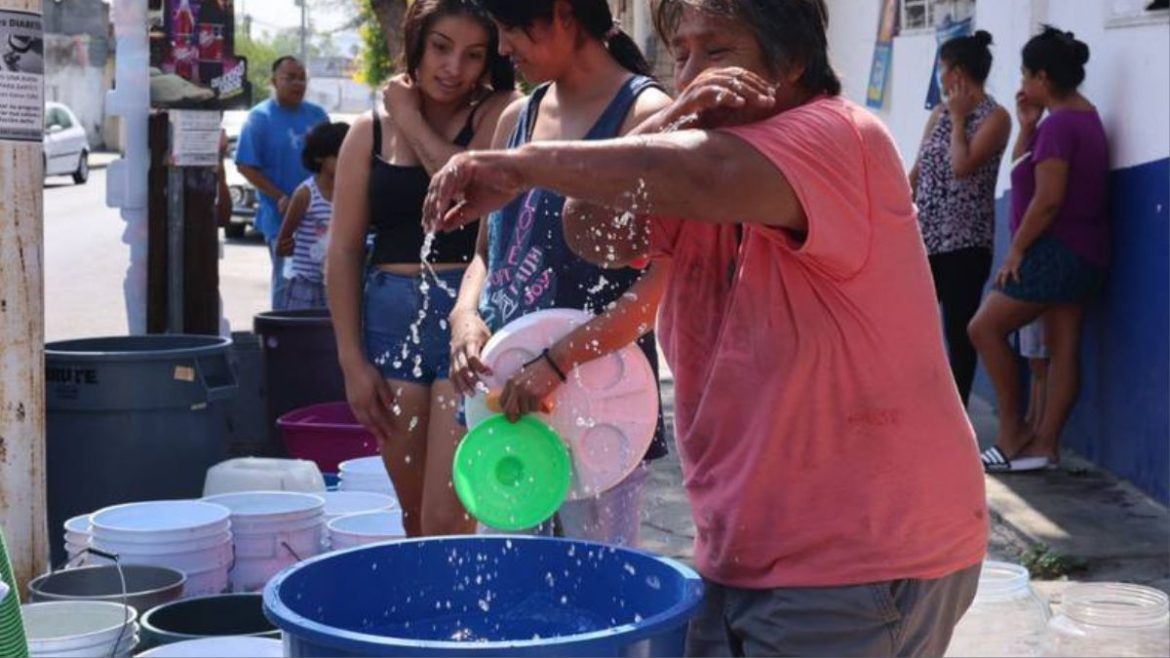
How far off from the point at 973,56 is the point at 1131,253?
138cm

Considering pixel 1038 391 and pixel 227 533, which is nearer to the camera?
pixel 227 533

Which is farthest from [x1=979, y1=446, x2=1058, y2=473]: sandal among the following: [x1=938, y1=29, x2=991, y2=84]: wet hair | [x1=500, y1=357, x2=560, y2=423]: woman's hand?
[x1=500, y1=357, x2=560, y2=423]: woman's hand

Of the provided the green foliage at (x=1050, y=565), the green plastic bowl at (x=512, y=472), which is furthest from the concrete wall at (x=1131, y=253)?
the green plastic bowl at (x=512, y=472)

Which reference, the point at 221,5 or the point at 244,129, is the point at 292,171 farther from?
the point at 221,5

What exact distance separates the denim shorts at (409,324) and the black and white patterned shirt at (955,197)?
4251mm

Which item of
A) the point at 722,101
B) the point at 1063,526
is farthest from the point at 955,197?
the point at 722,101

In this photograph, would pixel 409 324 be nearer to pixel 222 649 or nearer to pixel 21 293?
pixel 222 649

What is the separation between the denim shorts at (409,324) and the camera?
4.29 meters

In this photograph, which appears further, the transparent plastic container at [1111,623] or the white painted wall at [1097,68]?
the white painted wall at [1097,68]

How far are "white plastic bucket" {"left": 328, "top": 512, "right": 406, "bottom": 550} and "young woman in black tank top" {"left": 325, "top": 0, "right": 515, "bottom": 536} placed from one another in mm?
464

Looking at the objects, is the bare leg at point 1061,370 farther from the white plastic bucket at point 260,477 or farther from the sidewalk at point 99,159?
the sidewalk at point 99,159

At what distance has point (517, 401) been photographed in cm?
325

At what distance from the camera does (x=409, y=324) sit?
4.35 m

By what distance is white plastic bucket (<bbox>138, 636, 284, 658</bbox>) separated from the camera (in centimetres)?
367
